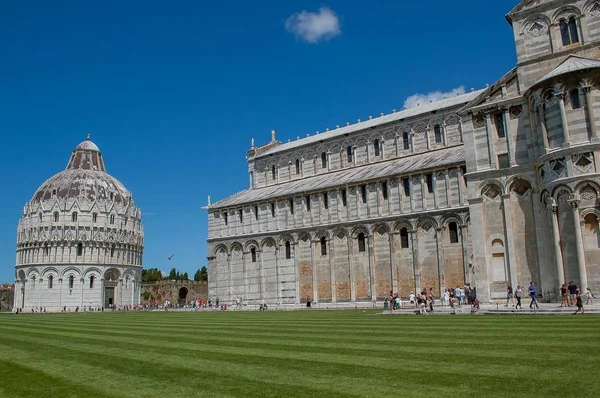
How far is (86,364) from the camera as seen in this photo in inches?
390

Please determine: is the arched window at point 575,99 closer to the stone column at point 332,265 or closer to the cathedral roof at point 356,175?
the cathedral roof at point 356,175

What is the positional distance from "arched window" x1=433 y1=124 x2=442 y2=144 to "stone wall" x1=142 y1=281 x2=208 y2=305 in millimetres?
47039

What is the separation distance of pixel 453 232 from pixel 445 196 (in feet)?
9.39

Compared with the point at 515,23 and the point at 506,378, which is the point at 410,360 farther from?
the point at 515,23

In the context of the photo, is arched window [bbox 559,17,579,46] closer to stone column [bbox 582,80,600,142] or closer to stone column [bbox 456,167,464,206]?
stone column [bbox 582,80,600,142]

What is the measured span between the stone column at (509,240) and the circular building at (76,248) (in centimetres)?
6849

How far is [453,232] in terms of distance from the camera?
40.7 metres

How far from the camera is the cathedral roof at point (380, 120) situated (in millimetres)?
48062

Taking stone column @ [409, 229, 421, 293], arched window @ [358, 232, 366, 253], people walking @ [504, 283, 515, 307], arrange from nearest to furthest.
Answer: people walking @ [504, 283, 515, 307] < stone column @ [409, 229, 421, 293] < arched window @ [358, 232, 366, 253]

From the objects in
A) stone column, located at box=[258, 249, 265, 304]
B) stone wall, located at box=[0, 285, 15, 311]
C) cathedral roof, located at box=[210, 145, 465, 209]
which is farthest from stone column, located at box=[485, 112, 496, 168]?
stone wall, located at box=[0, 285, 15, 311]

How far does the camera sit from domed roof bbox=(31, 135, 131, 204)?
85938 millimetres

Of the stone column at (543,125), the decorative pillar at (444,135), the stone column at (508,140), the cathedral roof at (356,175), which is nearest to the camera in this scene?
the stone column at (543,125)

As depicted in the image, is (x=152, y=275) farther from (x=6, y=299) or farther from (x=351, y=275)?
(x=351, y=275)

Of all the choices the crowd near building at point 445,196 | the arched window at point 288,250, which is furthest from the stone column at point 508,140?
the arched window at point 288,250
